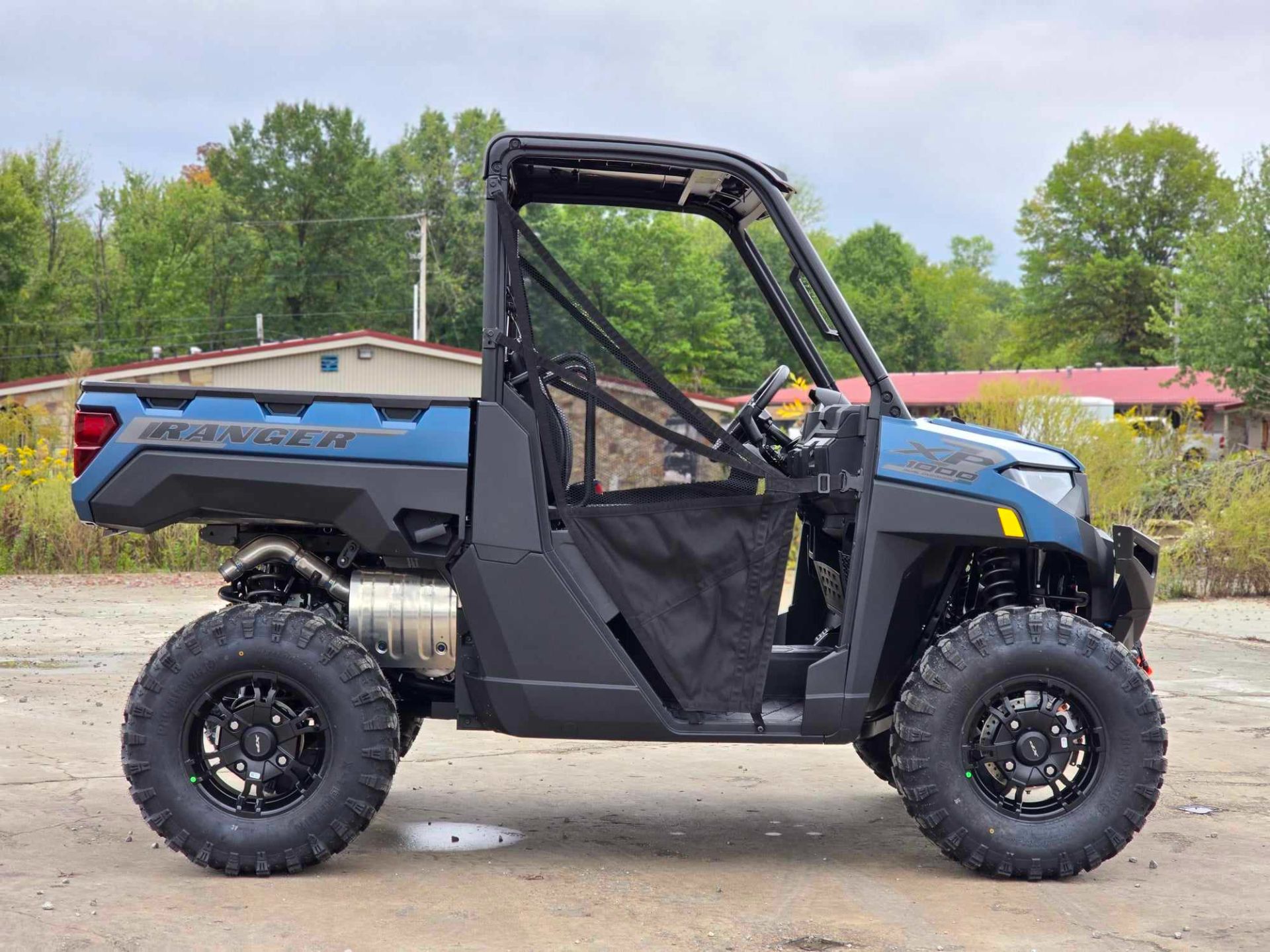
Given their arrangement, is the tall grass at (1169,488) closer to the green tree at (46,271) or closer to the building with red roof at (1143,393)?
the building with red roof at (1143,393)

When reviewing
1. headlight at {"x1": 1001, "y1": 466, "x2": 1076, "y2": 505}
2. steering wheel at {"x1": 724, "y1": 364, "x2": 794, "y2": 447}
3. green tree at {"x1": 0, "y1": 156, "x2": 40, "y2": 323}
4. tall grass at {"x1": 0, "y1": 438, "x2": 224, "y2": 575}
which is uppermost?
green tree at {"x1": 0, "y1": 156, "x2": 40, "y2": 323}

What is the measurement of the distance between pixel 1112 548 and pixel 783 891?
1.66 metres

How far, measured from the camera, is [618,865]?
496 cm

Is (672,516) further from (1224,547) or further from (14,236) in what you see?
(14,236)

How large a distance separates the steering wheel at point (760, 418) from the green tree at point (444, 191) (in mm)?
46557

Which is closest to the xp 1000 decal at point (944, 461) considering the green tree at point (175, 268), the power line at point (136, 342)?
the power line at point (136, 342)

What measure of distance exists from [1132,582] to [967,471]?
746mm

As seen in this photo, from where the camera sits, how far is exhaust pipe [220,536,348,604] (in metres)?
5.04

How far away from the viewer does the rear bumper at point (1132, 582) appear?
16.1 ft

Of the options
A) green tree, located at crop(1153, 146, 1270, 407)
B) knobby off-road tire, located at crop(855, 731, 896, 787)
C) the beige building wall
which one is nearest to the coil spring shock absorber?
knobby off-road tire, located at crop(855, 731, 896, 787)

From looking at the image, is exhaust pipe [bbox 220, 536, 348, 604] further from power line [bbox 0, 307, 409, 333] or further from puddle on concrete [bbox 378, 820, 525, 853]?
power line [bbox 0, 307, 409, 333]

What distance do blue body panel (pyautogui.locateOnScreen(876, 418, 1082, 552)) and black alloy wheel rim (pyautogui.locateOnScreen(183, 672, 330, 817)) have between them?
83.2 inches

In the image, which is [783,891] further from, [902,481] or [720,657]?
[902,481]

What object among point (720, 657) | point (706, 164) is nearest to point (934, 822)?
point (720, 657)
